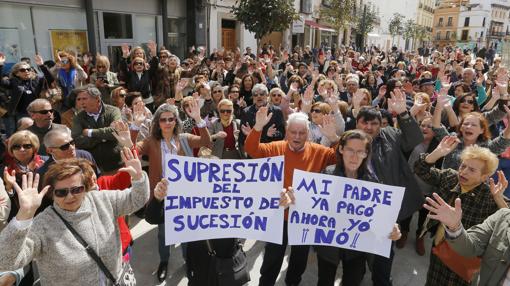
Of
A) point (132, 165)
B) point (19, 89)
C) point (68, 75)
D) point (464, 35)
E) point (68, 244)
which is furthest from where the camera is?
point (464, 35)

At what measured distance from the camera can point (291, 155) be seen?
317cm

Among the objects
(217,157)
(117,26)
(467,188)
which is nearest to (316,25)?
(117,26)

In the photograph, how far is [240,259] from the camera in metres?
2.78

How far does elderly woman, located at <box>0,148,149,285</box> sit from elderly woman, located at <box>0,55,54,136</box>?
4301 millimetres

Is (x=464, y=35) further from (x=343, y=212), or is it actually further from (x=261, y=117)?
(x=343, y=212)

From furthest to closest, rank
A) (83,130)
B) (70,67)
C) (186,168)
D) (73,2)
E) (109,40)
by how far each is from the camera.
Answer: (109,40)
(73,2)
(70,67)
(83,130)
(186,168)

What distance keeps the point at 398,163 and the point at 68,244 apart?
260 centimetres

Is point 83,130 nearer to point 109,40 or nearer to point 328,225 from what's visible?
point 328,225

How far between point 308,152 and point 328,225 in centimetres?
71

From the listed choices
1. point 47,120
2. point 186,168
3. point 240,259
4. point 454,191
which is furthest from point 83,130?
point 454,191

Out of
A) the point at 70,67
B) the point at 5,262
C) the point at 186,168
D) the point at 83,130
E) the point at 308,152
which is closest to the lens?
the point at 5,262

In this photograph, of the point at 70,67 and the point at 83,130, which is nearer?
the point at 83,130

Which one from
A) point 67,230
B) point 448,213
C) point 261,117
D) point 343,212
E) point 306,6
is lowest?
point 343,212

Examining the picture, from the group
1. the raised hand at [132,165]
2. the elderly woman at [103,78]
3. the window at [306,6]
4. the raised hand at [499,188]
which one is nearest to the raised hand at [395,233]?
the raised hand at [499,188]
